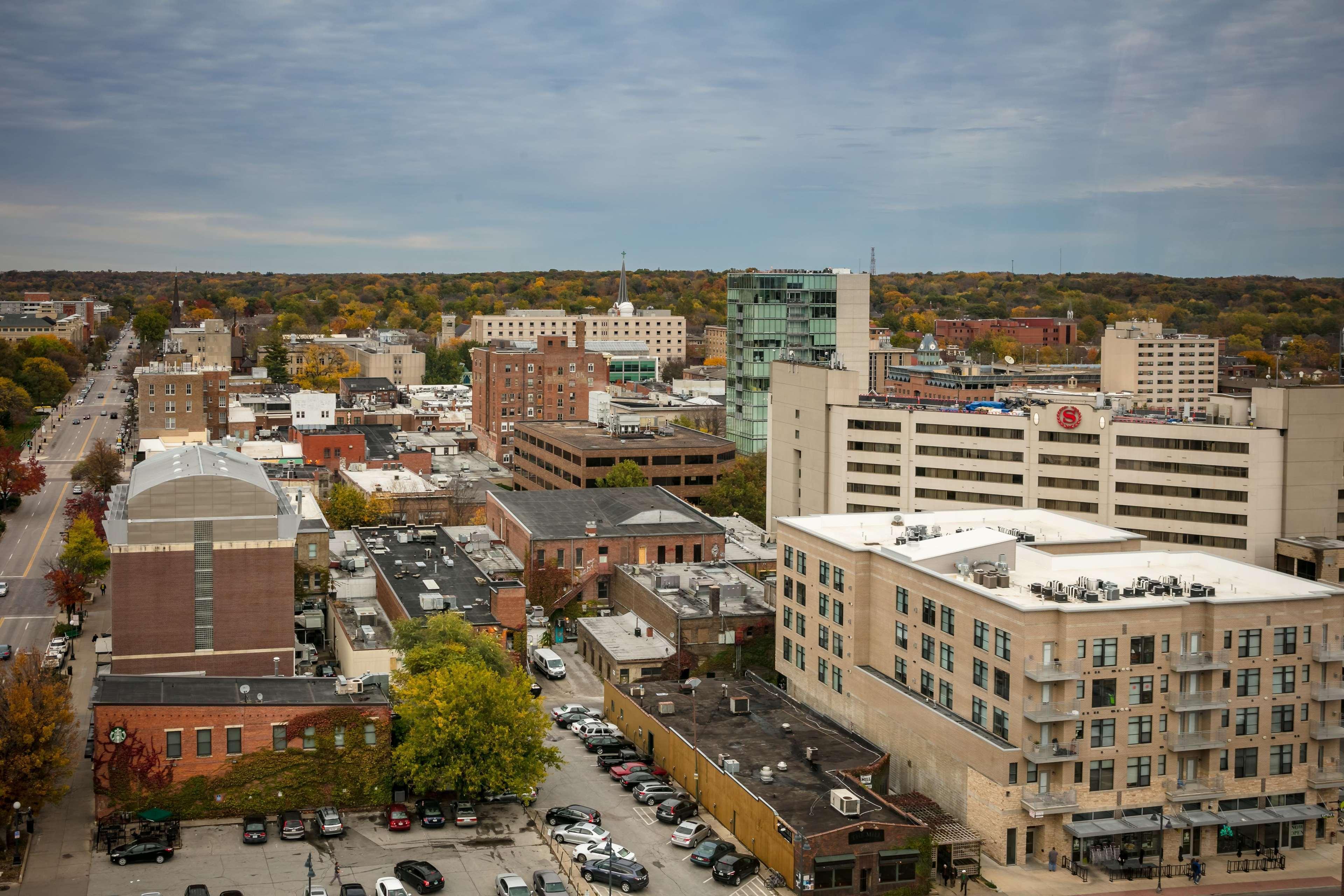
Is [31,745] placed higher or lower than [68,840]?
higher

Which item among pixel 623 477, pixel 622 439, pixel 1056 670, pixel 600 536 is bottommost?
pixel 600 536

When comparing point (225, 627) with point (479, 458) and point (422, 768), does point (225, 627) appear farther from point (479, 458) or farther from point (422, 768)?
point (479, 458)

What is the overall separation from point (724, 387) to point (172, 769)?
138 m

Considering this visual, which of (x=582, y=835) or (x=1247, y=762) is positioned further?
(x=1247, y=762)

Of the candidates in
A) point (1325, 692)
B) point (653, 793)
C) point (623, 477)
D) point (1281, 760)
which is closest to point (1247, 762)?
point (1281, 760)

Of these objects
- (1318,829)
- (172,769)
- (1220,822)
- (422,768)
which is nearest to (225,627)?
(172,769)

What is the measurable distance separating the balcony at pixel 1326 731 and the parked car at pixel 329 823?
34.9m

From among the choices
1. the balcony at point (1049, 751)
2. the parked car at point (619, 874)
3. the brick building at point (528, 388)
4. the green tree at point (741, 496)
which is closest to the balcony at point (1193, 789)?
the balcony at point (1049, 751)

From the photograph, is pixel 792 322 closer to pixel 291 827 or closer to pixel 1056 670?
pixel 1056 670

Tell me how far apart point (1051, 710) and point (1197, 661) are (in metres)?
5.84

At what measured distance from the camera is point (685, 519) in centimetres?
8706

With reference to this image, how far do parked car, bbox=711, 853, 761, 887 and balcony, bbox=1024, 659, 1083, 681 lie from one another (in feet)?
37.0

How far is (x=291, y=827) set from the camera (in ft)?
157

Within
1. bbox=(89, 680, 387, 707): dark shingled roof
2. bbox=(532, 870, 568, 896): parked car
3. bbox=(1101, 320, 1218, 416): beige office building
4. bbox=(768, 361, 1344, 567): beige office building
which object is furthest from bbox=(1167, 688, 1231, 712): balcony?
bbox=(1101, 320, 1218, 416): beige office building
